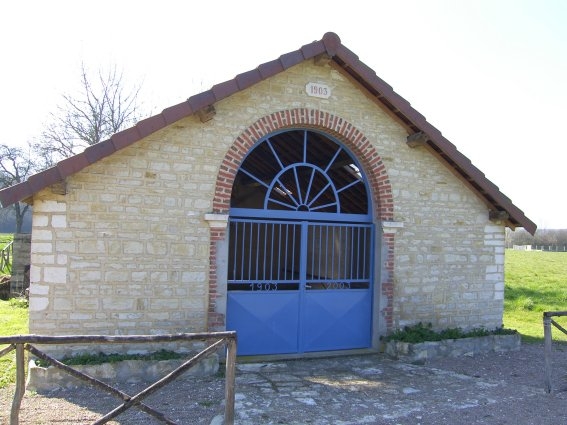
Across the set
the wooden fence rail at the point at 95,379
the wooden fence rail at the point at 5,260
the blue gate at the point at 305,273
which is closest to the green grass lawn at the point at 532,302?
the blue gate at the point at 305,273

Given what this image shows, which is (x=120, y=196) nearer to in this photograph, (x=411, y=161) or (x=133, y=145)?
(x=133, y=145)

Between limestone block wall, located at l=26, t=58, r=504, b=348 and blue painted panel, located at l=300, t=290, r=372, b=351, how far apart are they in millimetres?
321

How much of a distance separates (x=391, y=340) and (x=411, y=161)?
3.05 meters

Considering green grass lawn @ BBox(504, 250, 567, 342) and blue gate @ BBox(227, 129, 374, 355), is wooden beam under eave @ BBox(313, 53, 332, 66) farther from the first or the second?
green grass lawn @ BBox(504, 250, 567, 342)

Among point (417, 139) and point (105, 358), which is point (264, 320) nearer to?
point (105, 358)

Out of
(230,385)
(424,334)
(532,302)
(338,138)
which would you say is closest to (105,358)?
(230,385)

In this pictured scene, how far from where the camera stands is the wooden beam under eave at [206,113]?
708 centimetres

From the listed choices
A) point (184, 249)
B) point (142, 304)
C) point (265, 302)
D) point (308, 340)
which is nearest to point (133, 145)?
point (184, 249)

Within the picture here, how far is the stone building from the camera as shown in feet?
21.5

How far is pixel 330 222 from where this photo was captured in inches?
328

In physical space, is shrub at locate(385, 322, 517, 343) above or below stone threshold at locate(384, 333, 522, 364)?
above

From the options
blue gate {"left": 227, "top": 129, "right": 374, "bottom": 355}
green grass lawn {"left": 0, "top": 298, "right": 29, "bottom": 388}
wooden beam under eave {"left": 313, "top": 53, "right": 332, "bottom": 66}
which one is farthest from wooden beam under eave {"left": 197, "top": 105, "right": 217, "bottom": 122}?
green grass lawn {"left": 0, "top": 298, "right": 29, "bottom": 388}

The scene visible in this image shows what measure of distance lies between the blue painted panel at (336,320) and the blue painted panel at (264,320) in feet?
0.72

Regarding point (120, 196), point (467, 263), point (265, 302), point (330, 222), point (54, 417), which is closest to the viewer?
point (54, 417)
